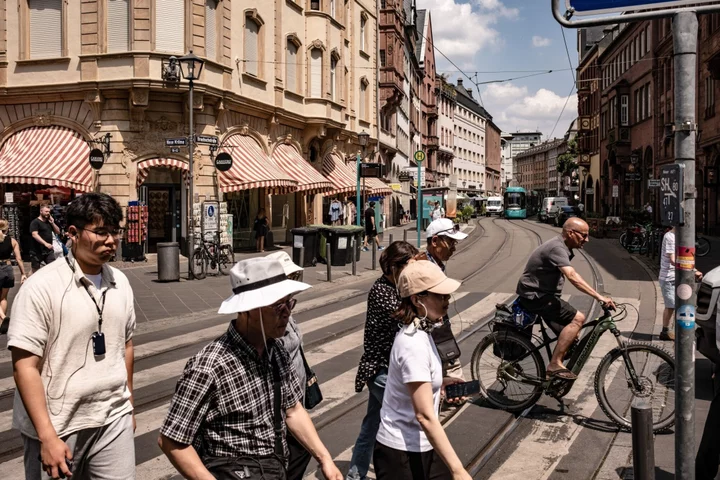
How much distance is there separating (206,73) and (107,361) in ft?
67.2

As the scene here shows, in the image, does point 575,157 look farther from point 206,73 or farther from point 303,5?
point 206,73

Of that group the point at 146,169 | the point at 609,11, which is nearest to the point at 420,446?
the point at 609,11

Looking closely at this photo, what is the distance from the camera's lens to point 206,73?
74.8 feet

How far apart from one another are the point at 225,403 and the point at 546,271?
4291mm

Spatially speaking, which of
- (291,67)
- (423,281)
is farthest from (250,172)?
(423,281)

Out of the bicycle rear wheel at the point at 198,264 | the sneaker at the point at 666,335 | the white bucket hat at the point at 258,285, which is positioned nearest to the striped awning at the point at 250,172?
the bicycle rear wheel at the point at 198,264

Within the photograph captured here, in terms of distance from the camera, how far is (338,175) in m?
32.6

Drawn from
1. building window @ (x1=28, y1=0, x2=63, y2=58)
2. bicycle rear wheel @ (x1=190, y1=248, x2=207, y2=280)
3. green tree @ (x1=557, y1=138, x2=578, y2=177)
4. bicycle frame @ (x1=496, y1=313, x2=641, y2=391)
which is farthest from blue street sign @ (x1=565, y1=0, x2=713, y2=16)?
green tree @ (x1=557, y1=138, x2=578, y2=177)

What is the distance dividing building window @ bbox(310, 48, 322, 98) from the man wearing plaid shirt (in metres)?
28.3

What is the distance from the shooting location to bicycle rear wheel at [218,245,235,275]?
64.2 ft

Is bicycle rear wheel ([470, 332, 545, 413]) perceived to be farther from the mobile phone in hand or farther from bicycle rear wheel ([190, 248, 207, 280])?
bicycle rear wheel ([190, 248, 207, 280])

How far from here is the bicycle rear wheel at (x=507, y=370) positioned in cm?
661

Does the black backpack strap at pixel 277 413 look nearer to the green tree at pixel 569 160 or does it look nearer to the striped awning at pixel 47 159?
the striped awning at pixel 47 159

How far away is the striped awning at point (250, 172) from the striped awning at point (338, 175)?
18.2 feet
